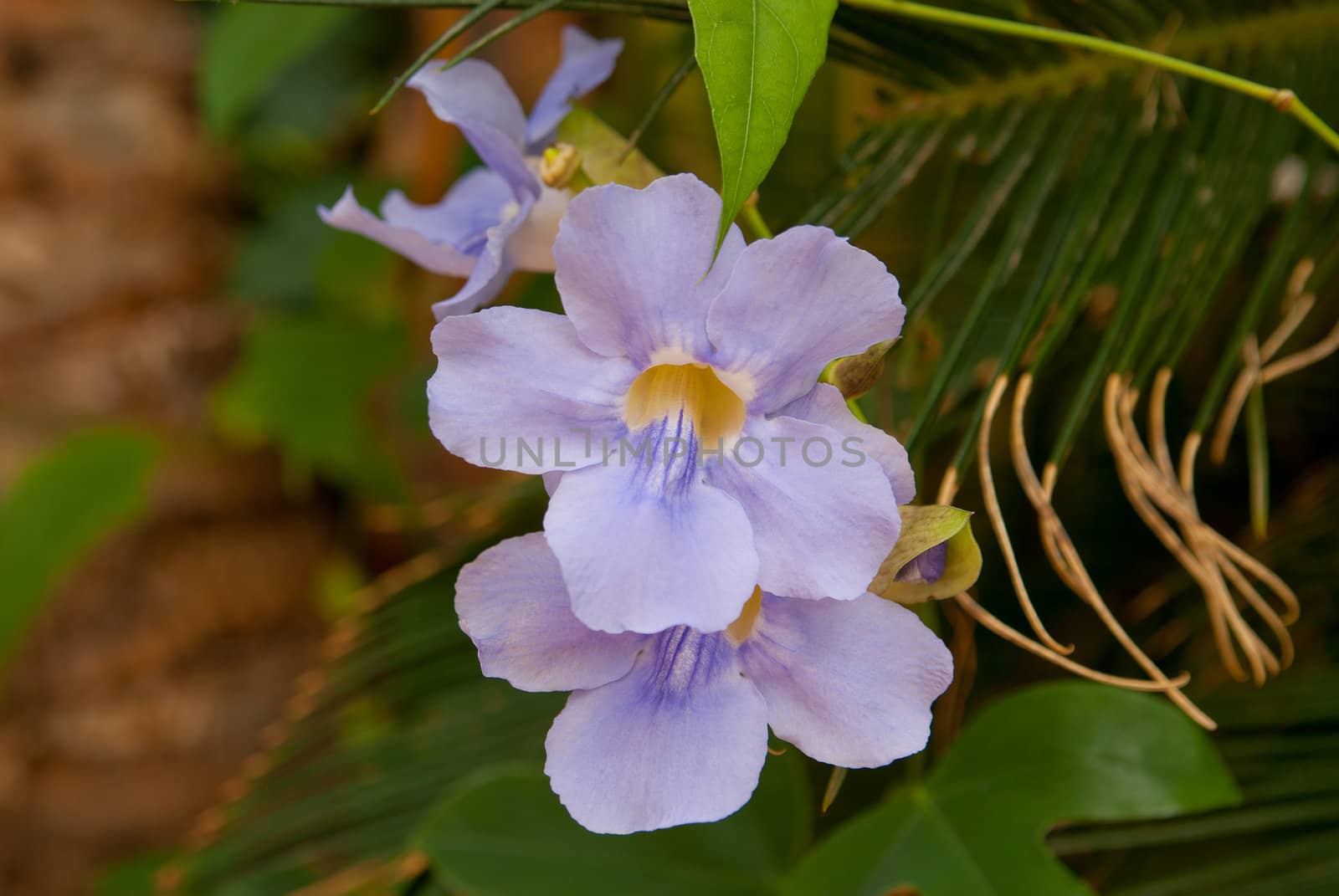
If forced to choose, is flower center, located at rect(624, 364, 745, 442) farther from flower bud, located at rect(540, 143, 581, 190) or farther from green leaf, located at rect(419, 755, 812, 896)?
green leaf, located at rect(419, 755, 812, 896)

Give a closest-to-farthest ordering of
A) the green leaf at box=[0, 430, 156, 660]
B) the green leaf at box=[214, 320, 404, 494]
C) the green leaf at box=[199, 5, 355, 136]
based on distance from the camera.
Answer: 1. the green leaf at box=[199, 5, 355, 136]
2. the green leaf at box=[0, 430, 156, 660]
3. the green leaf at box=[214, 320, 404, 494]

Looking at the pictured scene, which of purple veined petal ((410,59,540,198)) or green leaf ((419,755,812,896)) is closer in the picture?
purple veined petal ((410,59,540,198))

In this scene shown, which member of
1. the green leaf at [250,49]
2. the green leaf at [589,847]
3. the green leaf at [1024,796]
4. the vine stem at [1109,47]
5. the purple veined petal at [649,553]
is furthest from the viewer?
the green leaf at [250,49]

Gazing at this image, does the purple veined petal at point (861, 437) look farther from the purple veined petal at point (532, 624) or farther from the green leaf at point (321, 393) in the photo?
the green leaf at point (321, 393)

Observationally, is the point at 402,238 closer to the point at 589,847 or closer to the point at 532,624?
the point at 532,624

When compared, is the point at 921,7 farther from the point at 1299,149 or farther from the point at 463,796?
the point at 463,796

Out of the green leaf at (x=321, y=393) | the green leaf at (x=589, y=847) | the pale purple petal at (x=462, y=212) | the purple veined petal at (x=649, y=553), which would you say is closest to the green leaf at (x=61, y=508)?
the green leaf at (x=321, y=393)

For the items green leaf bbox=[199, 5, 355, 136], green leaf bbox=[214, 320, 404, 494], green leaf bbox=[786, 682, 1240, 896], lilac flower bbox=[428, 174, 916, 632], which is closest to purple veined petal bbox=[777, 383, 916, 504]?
lilac flower bbox=[428, 174, 916, 632]
